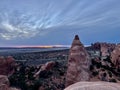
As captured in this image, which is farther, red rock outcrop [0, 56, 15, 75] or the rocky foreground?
red rock outcrop [0, 56, 15, 75]

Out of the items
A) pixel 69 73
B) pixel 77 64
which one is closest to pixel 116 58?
Answer: pixel 77 64

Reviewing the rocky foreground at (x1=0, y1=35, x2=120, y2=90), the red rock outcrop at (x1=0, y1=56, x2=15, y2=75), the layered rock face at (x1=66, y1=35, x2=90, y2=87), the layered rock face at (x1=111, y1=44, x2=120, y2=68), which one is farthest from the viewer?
the red rock outcrop at (x1=0, y1=56, x2=15, y2=75)

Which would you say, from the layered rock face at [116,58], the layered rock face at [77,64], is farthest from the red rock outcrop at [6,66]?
the layered rock face at [77,64]

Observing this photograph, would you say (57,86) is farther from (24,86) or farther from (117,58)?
(117,58)

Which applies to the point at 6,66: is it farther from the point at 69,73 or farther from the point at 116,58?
the point at 69,73

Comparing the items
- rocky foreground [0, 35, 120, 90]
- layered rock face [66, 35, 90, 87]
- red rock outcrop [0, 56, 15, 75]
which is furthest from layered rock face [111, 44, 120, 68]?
red rock outcrop [0, 56, 15, 75]

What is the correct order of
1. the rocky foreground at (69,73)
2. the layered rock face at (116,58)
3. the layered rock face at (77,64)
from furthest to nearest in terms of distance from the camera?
the layered rock face at (116,58) < the rocky foreground at (69,73) < the layered rock face at (77,64)

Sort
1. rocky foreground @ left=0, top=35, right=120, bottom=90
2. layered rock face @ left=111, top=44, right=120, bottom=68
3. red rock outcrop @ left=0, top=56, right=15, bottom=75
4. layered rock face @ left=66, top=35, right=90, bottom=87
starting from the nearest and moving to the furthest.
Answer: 1. layered rock face @ left=66, top=35, right=90, bottom=87
2. rocky foreground @ left=0, top=35, right=120, bottom=90
3. layered rock face @ left=111, top=44, right=120, bottom=68
4. red rock outcrop @ left=0, top=56, right=15, bottom=75

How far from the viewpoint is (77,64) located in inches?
2393

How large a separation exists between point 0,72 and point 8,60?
24.9ft

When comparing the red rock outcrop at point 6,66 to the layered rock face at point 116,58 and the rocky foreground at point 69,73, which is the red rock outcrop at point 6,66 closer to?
the rocky foreground at point 69,73

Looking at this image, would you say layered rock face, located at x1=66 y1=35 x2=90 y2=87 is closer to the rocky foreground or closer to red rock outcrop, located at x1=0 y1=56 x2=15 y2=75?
the rocky foreground

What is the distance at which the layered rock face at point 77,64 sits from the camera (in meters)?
59.6

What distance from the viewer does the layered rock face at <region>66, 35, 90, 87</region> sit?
59.6 m
